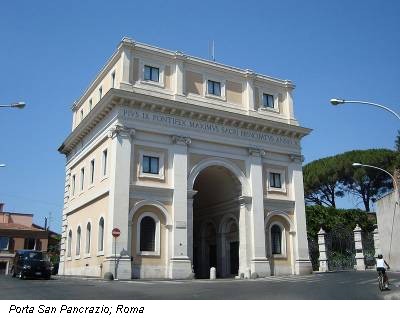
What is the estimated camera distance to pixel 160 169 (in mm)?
28234

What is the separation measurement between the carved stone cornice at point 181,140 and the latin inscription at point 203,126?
2.61 ft

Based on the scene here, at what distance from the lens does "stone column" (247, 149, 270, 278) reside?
2971 centimetres

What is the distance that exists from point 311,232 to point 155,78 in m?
24.3

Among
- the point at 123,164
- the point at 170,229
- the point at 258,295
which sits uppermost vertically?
the point at 123,164

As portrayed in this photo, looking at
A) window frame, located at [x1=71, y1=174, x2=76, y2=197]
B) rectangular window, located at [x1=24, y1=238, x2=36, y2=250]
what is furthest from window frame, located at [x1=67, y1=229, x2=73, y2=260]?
rectangular window, located at [x1=24, y1=238, x2=36, y2=250]

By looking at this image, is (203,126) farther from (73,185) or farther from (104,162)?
(73,185)

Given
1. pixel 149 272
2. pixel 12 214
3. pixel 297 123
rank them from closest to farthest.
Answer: pixel 149 272 < pixel 297 123 < pixel 12 214

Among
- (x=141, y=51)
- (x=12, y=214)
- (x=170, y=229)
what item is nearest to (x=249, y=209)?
(x=170, y=229)

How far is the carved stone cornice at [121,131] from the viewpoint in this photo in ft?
88.4

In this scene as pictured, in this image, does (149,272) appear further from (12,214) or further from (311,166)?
(12,214)

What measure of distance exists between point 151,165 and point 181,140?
8.26ft

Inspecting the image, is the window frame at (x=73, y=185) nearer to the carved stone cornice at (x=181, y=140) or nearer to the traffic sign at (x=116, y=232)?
the carved stone cornice at (x=181, y=140)

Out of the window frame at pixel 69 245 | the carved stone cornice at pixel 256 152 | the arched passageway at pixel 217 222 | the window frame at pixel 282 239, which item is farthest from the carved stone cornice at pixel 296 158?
the window frame at pixel 69 245

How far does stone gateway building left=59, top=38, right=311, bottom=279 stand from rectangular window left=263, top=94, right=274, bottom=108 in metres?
0.08
